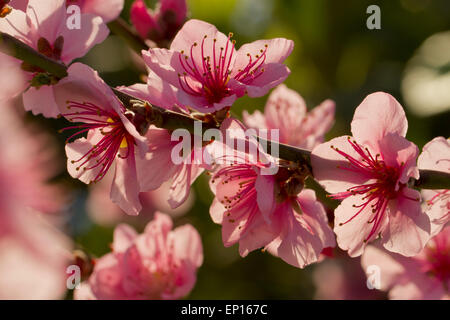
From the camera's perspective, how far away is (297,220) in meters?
1.01

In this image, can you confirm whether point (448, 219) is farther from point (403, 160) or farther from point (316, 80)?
point (316, 80)

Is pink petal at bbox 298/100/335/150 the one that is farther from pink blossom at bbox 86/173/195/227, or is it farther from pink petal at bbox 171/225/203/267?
pink blossom at bbox 86/173/195/227

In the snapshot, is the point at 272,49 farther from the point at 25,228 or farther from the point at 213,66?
the point at 25,228

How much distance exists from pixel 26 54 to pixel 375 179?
62 cm

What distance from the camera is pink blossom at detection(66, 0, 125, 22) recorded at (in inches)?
45.2

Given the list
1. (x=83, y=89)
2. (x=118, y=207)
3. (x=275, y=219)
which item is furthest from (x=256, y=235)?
(x=118, y=207)

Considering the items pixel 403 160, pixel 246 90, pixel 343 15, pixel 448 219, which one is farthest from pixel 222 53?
pixel 343 15

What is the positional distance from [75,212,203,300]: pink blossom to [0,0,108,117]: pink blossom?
0.44 meters

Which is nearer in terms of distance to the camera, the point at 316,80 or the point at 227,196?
the point at 227,196

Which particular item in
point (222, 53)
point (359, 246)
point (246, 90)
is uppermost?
point (222, 53)

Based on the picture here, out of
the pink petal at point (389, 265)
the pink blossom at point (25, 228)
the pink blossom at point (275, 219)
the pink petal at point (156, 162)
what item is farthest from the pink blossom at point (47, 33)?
the pink petal at point (389, 265)

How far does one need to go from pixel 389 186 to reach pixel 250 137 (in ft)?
0.95

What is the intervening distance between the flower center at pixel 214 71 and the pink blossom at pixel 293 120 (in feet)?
1.04

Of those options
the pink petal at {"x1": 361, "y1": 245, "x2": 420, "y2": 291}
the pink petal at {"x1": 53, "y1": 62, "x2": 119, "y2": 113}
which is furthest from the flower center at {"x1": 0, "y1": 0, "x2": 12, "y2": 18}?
the pink petal at {"x1": 361, "y1": 245, "x2": 420, "y2": 291}
